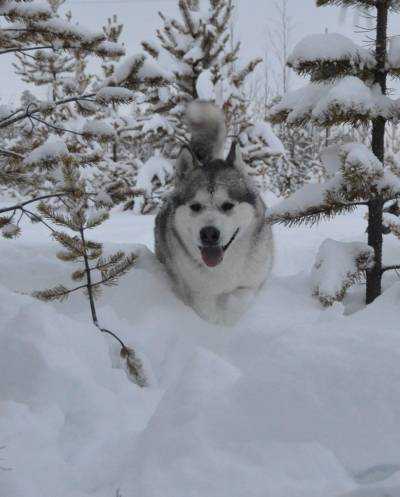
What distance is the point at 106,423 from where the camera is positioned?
1.98m

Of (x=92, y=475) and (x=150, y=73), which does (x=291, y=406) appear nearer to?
(x=92, y=475)

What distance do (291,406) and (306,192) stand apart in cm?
227

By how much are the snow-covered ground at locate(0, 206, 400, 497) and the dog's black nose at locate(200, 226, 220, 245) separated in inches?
55.2

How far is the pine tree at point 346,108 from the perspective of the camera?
10.3ft

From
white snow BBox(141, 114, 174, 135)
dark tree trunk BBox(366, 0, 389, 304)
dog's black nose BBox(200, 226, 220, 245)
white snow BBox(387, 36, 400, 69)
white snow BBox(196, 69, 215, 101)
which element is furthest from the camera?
white snow BBox(141, 114, 174, 135)

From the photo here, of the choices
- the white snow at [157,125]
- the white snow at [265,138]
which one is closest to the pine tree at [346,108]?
the white snow at [265,138]

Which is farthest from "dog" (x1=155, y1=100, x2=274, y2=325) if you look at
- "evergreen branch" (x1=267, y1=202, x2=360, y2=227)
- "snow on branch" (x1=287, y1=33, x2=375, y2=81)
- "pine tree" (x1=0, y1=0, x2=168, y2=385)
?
"snow on branch" (x1=287, y1=33, x2=375, y2=81)

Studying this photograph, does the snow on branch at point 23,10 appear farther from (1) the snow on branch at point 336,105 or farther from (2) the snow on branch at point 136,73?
(1) the snow on branch at point 336,105

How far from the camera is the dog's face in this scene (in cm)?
398

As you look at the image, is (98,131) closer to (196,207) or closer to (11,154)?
(11,154)

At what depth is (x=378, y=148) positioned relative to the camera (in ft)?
12.5

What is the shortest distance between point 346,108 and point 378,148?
0.84 m

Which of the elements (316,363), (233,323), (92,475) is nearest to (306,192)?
(233,323)

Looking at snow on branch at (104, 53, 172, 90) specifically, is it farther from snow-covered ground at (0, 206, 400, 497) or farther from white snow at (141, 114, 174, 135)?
white snow at (141, 114, 174, 135)
